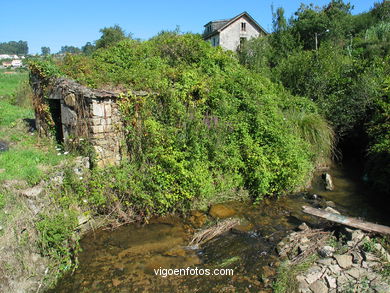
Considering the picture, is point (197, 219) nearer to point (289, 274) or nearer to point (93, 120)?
point (289, 274)

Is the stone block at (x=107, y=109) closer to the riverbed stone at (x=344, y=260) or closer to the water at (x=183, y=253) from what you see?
the water at (x=183, y=253)

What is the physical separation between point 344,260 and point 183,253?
3014 mm

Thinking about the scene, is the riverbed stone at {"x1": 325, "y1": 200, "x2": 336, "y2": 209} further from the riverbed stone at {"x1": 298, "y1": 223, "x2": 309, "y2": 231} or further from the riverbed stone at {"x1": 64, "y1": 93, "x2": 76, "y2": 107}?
the riverbed stone at {"x1": 64, "y1": 93, "x2": 76, "y2": 107}

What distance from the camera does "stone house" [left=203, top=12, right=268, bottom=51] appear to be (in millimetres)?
35844

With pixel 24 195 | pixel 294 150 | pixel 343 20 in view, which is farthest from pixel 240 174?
pixel 343 20

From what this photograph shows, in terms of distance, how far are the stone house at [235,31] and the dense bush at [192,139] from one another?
91.7ft

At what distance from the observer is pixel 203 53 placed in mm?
11078

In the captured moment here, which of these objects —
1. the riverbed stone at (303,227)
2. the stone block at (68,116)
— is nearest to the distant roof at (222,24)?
the stone block at (68,116)

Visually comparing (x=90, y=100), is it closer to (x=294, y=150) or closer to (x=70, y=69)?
(x=70, y=69)

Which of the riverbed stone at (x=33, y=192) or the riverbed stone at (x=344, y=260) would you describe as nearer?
the riverbed stone at (x=344, y=260)

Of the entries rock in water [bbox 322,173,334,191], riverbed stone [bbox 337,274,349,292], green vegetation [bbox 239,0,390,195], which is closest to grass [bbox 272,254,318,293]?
riverbed stone [bbox 337,274,349,292]

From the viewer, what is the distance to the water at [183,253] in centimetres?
514

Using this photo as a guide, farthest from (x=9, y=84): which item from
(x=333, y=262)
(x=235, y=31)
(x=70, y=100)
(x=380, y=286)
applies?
(x=380, y=286)

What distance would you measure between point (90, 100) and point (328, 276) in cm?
633
